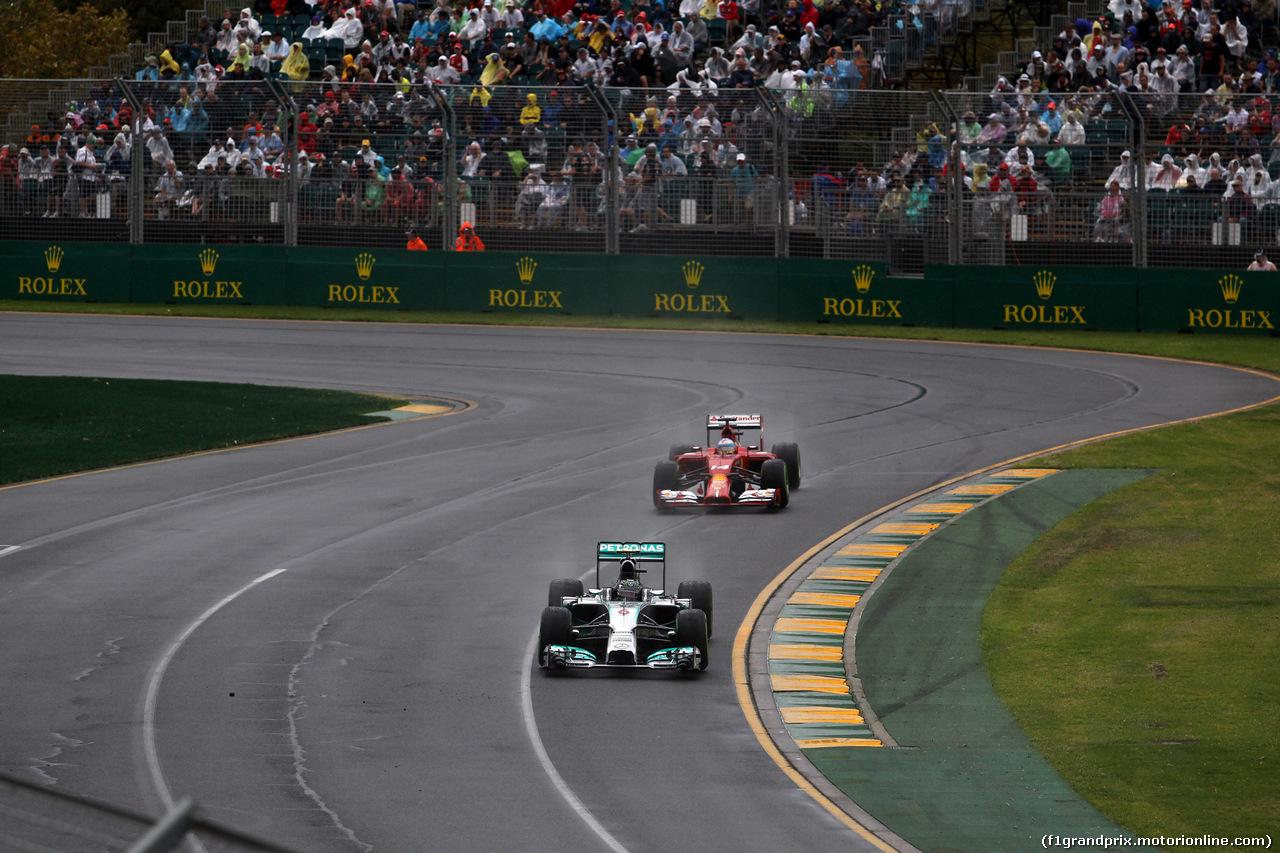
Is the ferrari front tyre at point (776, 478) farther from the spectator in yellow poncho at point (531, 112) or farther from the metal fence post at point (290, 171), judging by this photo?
the metal fence post at point (290, 171)

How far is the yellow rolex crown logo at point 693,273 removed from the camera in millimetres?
37031

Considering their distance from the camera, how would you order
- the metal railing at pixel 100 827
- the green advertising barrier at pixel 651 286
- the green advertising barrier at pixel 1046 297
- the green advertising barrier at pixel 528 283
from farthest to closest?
the green advertising barrier at pixel 528 283
the green advertising barrier at pixel 1046 297
the green advertising barrier at pixel 651 286
the metal railing at pixel 100 827

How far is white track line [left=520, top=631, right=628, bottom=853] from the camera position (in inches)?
395

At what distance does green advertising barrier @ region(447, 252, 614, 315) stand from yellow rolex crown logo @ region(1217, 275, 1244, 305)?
13.1 meters

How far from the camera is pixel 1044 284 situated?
35.2 meters

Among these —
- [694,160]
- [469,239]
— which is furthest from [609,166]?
[469,239]

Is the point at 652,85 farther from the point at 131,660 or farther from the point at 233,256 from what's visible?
the point at 131,660

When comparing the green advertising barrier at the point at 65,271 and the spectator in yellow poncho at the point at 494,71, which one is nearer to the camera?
the green advertising barrier at the point at 65,271

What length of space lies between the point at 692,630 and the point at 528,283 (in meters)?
25.3

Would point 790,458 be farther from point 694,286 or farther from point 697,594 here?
point 694,286

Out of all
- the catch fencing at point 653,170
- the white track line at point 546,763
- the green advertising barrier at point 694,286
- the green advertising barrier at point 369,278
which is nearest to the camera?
the white track line at point 546,763

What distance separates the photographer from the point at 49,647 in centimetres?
1405

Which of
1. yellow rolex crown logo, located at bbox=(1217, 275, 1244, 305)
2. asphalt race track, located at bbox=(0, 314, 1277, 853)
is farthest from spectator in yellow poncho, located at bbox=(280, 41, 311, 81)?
yellow rolex crown logo, located at bbox=(1217, 275, 1244, 305)

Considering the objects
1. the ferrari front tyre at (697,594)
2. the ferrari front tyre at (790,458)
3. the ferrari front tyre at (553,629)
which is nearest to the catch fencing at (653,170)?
the ferrari front tyre at (790,458)
